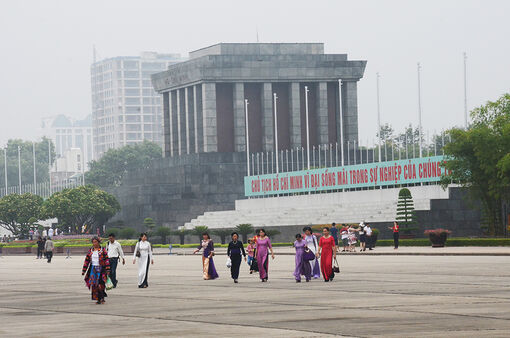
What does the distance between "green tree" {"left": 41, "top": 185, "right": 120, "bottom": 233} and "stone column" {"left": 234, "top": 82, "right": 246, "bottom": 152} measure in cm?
1358

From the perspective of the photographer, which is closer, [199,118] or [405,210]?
[405,210]

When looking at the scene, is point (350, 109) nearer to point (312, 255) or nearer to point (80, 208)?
point (80, 208)

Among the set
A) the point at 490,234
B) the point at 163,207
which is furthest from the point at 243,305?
the point at 163,207

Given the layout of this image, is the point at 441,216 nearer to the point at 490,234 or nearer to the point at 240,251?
the point at 490,234

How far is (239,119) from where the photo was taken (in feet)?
348

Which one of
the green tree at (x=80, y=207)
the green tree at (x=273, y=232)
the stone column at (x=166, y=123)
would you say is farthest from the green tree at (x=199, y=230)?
the stone column at (x=166, y=123)

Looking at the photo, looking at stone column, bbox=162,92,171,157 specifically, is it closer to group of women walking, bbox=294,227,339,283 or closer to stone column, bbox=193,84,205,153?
stone column, bbox=193,84,205,153

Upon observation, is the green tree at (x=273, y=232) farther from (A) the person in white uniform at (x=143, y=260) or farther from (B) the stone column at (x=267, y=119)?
(A) the person in white uniform at (x=143, y=260)

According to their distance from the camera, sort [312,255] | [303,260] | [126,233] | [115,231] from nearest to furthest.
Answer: [303,260]
[312,255]
[126,233]
[115,231]

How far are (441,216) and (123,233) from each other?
96.4ft

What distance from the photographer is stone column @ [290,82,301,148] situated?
108250 mm

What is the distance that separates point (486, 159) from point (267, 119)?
150 ft

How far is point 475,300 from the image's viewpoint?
2378cm

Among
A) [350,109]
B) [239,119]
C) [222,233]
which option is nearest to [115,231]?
[222,233]
